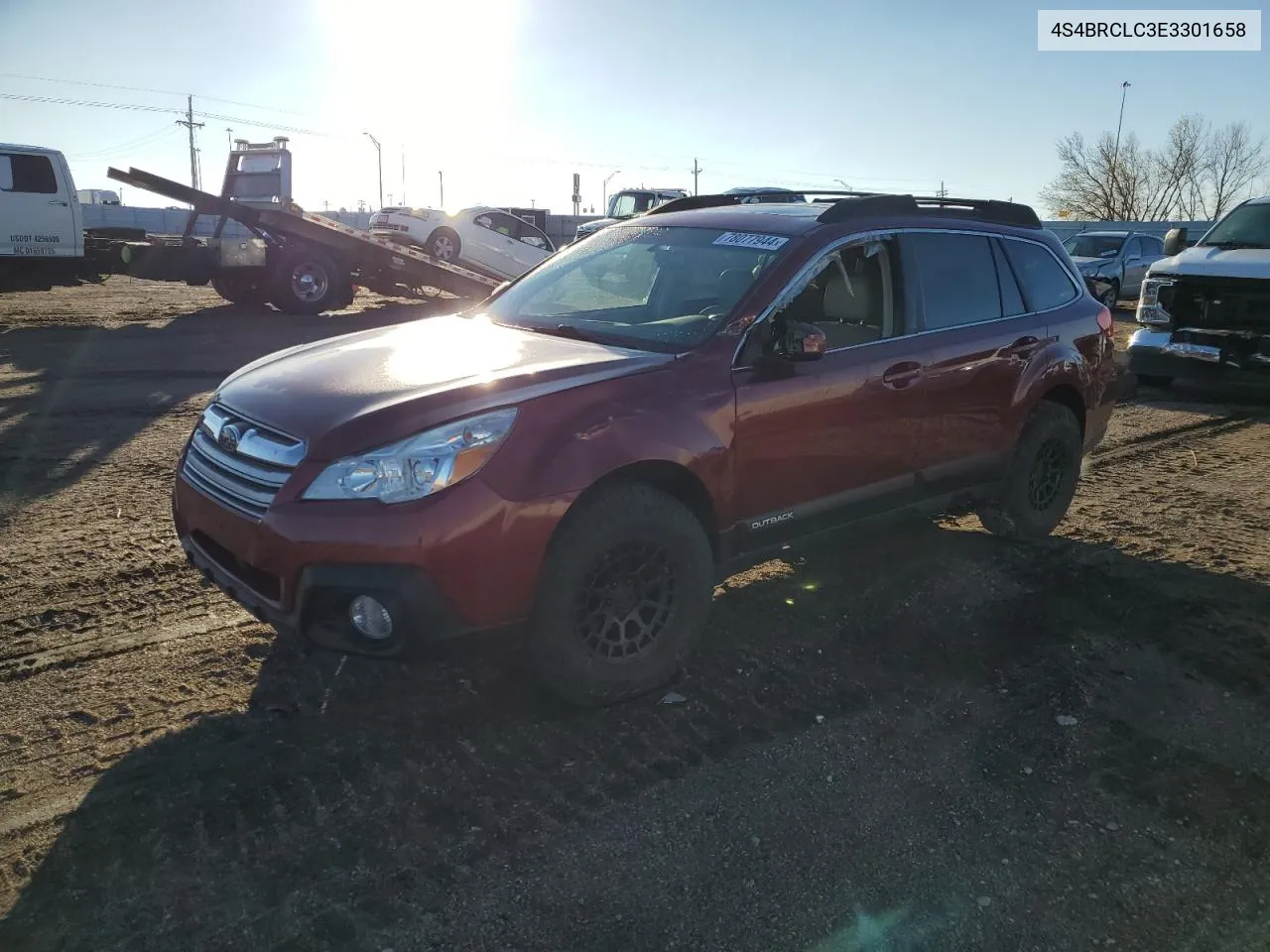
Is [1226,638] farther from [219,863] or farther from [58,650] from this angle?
[58,650]

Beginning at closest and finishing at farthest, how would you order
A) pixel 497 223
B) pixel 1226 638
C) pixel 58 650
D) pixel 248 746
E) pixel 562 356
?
pixel 248 746 < pixel 562 356 < pixel 58 650 < pixel 1226 638 < pixel 497 223

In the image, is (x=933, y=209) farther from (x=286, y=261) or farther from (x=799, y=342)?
(x=286, y=261)

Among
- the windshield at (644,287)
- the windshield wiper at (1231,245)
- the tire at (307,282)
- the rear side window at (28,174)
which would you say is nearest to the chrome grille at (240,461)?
the windshield at (644,287)

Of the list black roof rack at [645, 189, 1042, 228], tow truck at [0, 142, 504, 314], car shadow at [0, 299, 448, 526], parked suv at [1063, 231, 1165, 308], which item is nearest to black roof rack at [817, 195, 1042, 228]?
black roof rack at [645, 189, 1042, 228]

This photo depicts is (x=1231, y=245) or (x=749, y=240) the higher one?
(x=1231, y=245)

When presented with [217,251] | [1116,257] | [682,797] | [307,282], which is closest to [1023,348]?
[682,797]

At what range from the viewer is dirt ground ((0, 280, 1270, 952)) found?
252cm

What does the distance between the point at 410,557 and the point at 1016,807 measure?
2010 mm

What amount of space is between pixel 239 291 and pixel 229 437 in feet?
48.7

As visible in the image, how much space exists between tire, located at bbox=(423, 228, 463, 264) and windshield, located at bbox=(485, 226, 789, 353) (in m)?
17.2

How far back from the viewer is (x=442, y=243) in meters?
21.2

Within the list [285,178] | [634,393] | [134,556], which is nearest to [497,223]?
[285,178]

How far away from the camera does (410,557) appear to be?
9.61ft

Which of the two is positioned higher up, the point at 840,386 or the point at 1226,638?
the point at 840,386
